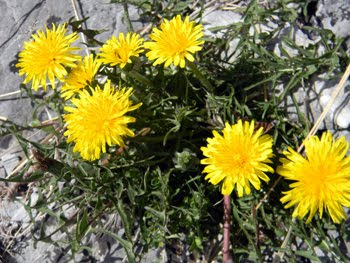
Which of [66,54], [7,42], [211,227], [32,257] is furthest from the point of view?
[7,42]

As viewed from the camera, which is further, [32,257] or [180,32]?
[32,257]

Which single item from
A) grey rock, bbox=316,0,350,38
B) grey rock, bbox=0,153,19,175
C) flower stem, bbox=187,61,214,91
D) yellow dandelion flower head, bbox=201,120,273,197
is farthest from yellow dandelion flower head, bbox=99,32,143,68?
grey rock, bbox=0,153,19,175

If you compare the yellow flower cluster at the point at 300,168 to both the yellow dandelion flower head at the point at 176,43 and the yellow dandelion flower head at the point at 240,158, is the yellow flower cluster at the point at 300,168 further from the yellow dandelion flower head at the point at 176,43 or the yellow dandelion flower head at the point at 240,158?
the yellow dandelion flower head at the point at 176,43

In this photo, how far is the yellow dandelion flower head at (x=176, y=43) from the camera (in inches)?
74.0

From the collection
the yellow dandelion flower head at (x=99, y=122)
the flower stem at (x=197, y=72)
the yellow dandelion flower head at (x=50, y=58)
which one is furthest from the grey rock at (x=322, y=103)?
the yellow dandelion flower head at (x=50, y=58)

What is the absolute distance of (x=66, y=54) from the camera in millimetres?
2051

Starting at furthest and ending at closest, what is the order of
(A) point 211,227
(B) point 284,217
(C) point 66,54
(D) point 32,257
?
1. (D) point 32,257
2. (A) point 211,227
3. (B) point 284,217
4. (C) point 66,54

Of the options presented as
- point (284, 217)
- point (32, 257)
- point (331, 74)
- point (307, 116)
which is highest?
point (331, 74)

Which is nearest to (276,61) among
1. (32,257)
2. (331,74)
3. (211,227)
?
(331,74)

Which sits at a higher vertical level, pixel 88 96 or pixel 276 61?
pixel 88 96

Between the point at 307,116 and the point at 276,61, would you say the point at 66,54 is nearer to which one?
the point at 276,61

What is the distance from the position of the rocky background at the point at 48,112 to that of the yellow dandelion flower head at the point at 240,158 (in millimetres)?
618

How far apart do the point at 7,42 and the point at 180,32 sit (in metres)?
1.70

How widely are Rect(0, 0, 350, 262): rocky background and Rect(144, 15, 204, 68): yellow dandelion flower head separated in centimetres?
72
